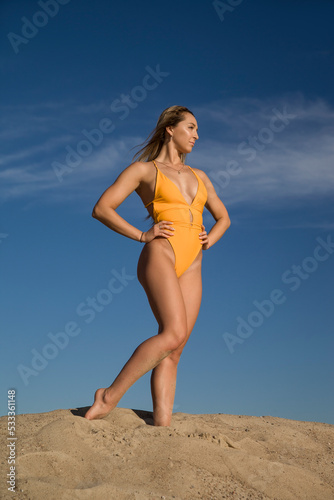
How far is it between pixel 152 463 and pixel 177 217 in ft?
7.06

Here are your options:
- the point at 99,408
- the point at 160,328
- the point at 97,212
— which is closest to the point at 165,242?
the point at 97,212

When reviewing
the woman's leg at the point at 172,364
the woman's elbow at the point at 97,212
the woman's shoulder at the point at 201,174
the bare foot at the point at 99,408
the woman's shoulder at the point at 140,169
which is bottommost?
the bare foot at the point at 99,408

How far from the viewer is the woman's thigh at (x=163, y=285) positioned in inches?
180

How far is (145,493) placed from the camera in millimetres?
3283

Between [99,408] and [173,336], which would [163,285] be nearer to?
[173,336]

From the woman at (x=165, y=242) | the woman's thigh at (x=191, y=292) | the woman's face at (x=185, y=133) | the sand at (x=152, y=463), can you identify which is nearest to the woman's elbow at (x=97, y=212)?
the woman at (x=165, y=242)

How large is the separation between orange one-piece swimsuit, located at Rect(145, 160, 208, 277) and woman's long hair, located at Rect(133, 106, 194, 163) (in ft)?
1.62

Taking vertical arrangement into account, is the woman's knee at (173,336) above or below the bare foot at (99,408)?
above

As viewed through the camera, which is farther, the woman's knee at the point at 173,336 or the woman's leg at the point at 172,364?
the woman's leg at the point at 172,364

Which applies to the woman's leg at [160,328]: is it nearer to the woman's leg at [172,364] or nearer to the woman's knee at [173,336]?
the woman's knee at [173,336]

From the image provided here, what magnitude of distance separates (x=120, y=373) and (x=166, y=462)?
1024 mm

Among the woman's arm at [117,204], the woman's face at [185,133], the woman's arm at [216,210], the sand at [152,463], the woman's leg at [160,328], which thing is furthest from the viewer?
the woman's arm at [216,210]

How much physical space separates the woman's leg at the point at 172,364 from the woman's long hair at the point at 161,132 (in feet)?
3.78

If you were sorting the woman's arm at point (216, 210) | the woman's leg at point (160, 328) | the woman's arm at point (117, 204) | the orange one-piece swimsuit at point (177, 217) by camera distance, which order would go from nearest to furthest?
1. the woman's leg at point (160, 328)
2. the woman's arm at point (117, 204)
3. the orange one-piece swimsuit at point (177, 217)
4. the woman's arm at point (216, 210)
